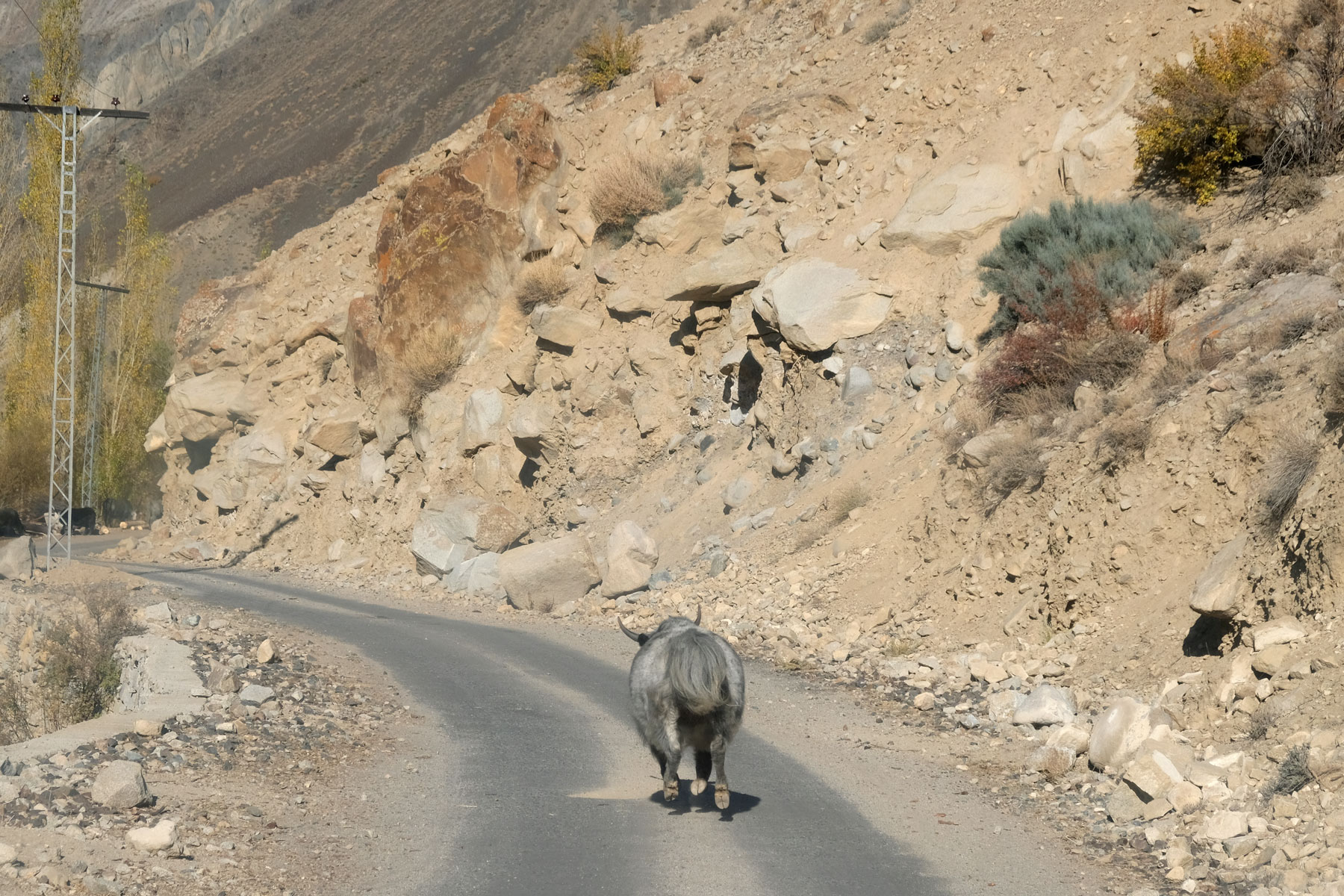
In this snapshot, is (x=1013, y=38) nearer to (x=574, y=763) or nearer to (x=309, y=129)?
(x=574, y=763)

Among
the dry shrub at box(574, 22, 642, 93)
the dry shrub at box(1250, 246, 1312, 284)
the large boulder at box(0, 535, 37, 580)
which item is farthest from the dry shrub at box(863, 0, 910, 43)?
the large boulder at box(0, 535, 37, 580)

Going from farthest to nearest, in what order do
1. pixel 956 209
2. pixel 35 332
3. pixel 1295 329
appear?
pixel 35 332 < pixel 956 209 < pixel 1295 329

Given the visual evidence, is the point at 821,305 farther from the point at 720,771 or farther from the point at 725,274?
the point at 720,771

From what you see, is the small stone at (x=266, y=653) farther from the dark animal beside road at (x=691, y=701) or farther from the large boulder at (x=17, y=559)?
the large boulder at (x=17, y=559)

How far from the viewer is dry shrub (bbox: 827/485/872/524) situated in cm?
1794

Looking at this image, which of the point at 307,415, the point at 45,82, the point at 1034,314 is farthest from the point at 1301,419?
the point at 45,82

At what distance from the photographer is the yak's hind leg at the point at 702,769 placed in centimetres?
789

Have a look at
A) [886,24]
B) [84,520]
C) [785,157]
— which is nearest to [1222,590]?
[785,157]

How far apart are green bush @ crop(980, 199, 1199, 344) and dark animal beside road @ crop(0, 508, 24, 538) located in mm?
34074

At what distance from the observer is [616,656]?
49.4 ft

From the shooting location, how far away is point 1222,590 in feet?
31.9

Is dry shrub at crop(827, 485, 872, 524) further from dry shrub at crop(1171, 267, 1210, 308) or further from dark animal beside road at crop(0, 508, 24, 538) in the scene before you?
dark animal beside road at crop(0, 508, 24, 538)

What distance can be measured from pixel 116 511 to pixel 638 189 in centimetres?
3280

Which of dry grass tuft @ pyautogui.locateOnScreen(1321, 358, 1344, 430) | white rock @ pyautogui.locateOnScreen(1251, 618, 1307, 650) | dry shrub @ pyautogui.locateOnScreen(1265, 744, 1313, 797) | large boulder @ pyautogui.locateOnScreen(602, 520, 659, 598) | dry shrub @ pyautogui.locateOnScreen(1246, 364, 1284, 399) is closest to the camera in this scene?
dry shrub @ pyautogui.locateOnScreen(1265, 744, 1313, 797)
